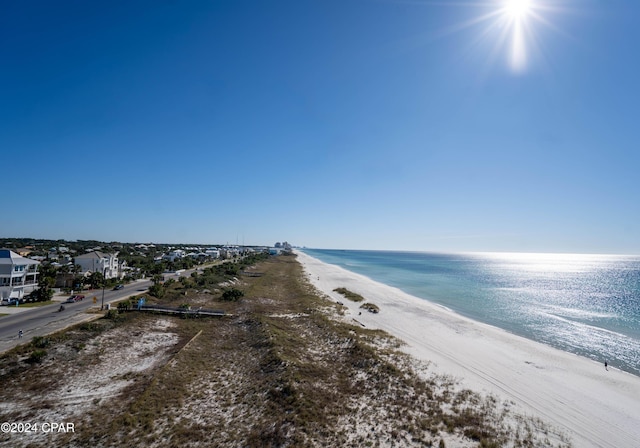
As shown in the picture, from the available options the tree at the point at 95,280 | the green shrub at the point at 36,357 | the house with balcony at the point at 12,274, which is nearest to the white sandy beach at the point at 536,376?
the green shrub at the point at 36,357

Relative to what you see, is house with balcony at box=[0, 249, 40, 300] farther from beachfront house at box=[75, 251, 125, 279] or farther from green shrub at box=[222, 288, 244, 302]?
green shrub at box=[222, 288, 244, 302]

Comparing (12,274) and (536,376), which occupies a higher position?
(12,274)

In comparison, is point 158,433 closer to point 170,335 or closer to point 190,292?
point 170,335

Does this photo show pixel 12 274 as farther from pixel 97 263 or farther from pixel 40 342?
pixel 40 342
